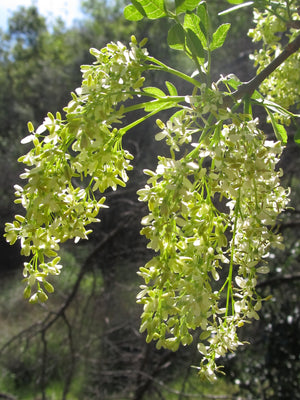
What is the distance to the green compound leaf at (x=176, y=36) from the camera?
1.91 ft

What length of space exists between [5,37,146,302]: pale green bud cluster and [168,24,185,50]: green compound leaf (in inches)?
2.3

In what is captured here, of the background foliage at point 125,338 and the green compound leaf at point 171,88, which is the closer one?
the green compound leaf at point 171,88

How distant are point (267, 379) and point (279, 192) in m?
2.19

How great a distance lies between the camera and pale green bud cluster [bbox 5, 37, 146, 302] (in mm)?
514

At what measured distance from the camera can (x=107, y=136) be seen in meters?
0.55

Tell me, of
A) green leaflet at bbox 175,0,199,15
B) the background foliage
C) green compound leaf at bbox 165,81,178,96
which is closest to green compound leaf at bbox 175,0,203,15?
green leaflet at bbox 175,0,199,15

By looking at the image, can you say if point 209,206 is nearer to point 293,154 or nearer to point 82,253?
point 293,154

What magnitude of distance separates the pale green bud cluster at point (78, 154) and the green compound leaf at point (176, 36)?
2.3 inches

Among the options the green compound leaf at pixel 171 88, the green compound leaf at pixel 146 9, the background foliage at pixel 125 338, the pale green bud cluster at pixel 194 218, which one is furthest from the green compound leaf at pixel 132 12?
the background foliage at pixel 125 338

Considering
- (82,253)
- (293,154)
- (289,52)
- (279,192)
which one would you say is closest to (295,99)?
(289,52)

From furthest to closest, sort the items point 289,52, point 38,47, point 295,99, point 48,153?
point 38,47 → point 295,99 → point 289,52 → point 48,153

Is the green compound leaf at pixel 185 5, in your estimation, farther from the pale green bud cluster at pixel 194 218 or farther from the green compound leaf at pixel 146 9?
the pale green bud cluster at pixel 194 218

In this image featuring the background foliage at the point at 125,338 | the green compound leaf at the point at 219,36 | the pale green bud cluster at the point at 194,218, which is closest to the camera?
the pale green bud cluster at the point at 194,218

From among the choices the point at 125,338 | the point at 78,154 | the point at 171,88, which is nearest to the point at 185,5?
the point at 171,88
